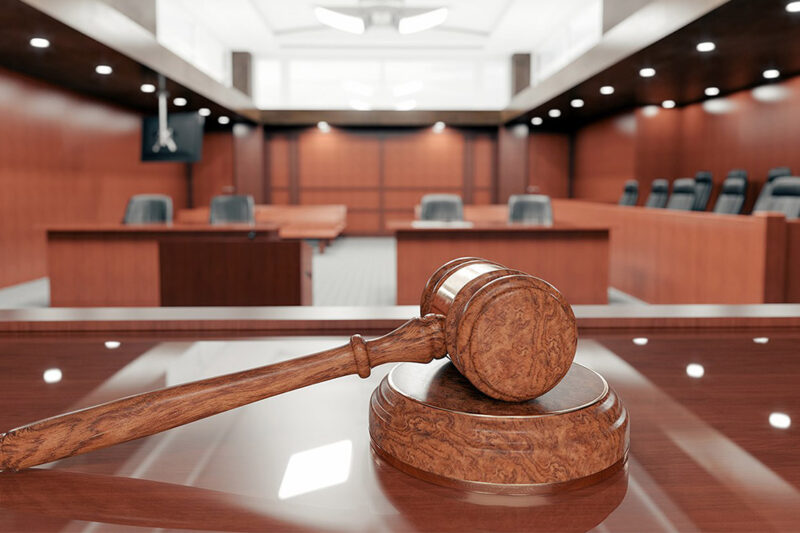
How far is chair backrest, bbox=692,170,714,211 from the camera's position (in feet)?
32.6

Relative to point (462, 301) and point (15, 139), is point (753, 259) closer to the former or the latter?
point (462, 301)

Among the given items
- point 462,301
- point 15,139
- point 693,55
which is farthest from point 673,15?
point 15,139

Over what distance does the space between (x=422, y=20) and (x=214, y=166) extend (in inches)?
265

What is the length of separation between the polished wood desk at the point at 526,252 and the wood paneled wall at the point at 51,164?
4405mm

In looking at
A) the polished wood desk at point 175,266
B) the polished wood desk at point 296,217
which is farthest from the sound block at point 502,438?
the polished wood desk at point 296,217

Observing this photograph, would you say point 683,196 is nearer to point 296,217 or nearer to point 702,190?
point 702,190

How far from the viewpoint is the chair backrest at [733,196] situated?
8656 millimetres

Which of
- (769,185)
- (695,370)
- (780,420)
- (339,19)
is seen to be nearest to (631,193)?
(769,185)

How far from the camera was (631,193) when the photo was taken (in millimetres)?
11211

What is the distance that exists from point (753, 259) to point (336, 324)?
4.80m

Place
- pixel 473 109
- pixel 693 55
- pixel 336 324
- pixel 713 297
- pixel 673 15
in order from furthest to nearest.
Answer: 1. pixel 473 109
2. pixel 693 55
3. pixel 673 15
4. pixel 713 297
5. pixel 336 324

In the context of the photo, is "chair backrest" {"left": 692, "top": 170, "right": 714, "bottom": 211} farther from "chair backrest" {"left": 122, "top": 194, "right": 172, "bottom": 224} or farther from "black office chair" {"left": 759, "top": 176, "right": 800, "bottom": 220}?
"chair backrest" {"left": 122, "top": 194, "right": 172, "bottom": 224}

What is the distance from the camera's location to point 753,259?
4.95 metres

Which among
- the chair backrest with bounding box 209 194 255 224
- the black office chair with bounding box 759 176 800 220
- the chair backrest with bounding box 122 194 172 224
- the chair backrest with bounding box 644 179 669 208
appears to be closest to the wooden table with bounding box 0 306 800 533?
the chair backrest with bounding box 122 194 172 224
